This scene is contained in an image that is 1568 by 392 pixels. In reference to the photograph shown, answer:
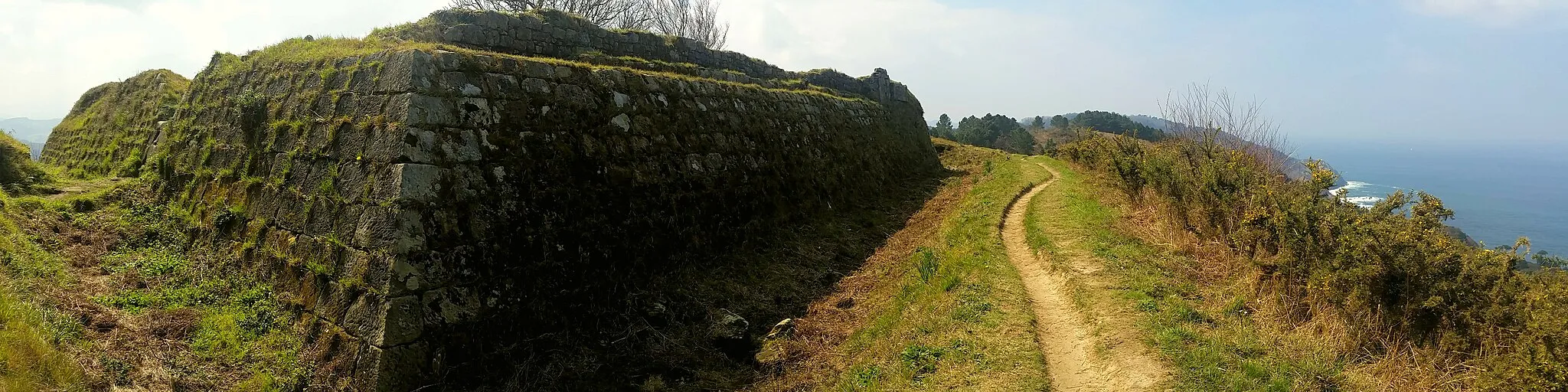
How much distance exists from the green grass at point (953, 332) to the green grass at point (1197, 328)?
1257mm

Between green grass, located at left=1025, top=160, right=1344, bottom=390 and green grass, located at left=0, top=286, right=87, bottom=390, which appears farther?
green grass, located at left=1025, top=160, right=1344, bottom=390

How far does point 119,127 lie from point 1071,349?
1941cm

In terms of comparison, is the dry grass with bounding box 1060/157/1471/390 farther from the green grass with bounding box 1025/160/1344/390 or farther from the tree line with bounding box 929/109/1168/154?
the tree line with bounding box 929/109/1168/154

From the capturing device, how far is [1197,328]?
671 cm

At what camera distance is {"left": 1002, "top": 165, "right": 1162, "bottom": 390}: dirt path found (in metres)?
5.98

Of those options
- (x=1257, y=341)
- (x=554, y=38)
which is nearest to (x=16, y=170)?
(x=554, y=38)

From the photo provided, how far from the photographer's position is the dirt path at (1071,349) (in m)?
5.98

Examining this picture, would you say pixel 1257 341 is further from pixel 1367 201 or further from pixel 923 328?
pixel 1367 201

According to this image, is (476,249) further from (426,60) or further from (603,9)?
(603,9)

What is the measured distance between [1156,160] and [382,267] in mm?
14960

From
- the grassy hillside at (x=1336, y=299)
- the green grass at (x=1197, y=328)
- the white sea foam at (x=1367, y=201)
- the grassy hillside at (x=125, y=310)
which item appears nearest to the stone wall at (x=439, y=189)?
the grassy hillside at (x=125, y=310)

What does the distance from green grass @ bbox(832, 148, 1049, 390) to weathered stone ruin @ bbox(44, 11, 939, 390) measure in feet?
11.4

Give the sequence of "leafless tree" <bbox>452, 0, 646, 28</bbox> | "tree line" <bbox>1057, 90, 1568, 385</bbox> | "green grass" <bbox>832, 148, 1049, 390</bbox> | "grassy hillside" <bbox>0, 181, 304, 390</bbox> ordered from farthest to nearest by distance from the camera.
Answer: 1. "leafless tree" <bbox>452, 0, 646, 28</bbox>
2. "green grass" <bbox>832, 148, 1049, 390</bbox>
3. "grassy hillside" <bbox>0, 181, 304, 390</bbox>
4. "tree line" <bbox>1057, 90, 1568, 385</bbox>

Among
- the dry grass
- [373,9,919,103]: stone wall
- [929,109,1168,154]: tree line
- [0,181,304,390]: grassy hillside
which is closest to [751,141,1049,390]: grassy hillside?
the dry grass
